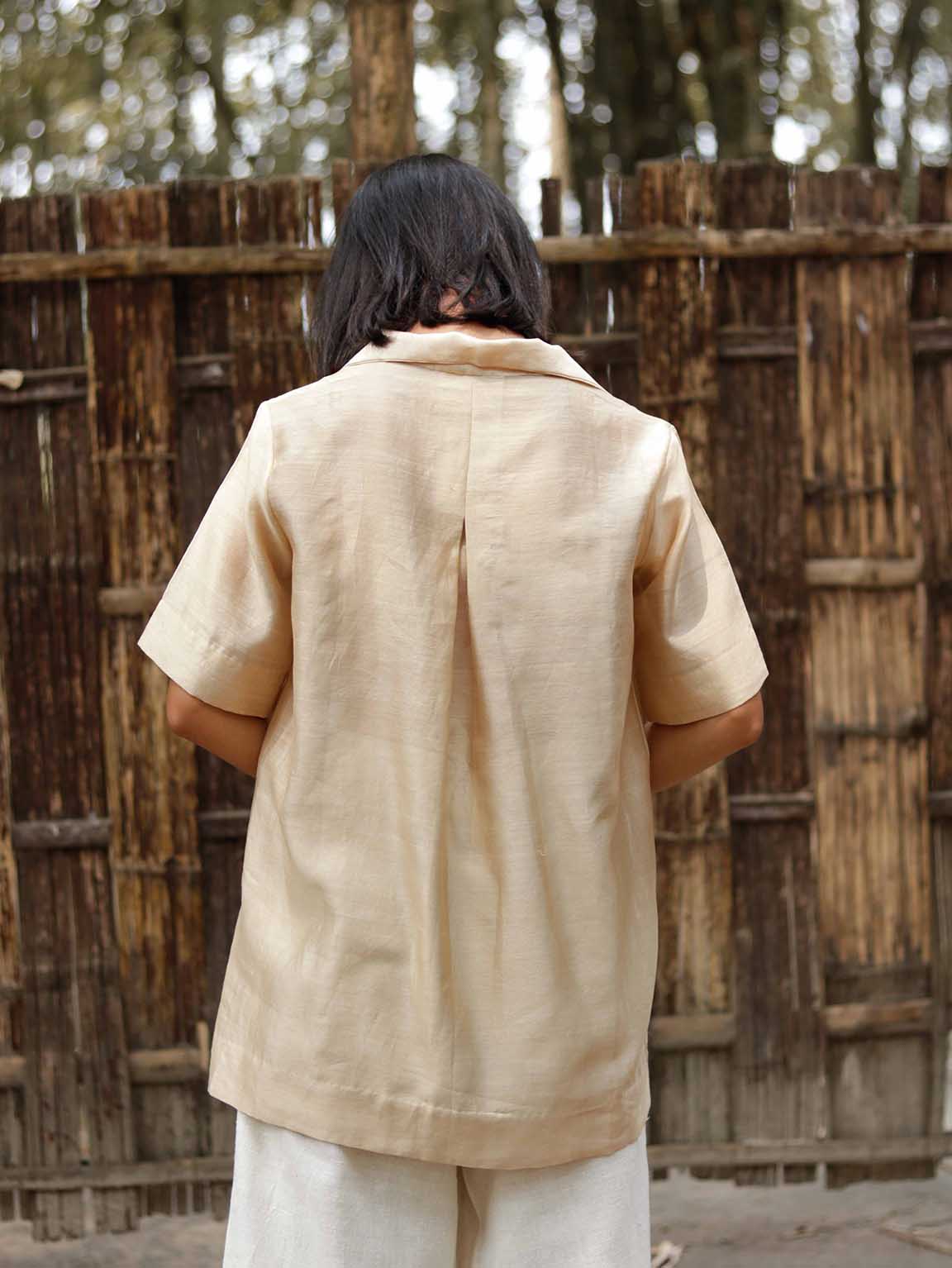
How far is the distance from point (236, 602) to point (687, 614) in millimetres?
488

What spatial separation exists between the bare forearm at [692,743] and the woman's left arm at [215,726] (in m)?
0.48

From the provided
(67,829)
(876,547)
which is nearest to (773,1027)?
(876,547)

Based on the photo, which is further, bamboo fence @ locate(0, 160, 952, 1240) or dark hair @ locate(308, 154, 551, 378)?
bamboo fence @ locate(0, 160, 952, 1240)

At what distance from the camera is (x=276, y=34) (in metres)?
11.1

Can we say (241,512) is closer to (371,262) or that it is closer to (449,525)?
(449,525)

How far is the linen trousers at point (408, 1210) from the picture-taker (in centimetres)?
142

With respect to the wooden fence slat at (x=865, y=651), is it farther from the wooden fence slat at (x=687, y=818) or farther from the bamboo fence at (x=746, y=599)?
the wooden fence slat at (x=687, y=818)

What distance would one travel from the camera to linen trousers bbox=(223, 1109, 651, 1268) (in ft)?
4.66

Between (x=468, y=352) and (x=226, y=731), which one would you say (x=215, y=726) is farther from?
(x=468, y=352)

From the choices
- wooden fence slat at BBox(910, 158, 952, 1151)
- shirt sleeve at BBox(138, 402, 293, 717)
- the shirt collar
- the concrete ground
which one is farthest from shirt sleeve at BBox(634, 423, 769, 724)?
the concrete ground

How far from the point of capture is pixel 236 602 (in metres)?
1.43

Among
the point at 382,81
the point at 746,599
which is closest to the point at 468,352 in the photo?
the point at 746,599

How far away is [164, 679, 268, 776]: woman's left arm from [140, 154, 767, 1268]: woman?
0.05 metres

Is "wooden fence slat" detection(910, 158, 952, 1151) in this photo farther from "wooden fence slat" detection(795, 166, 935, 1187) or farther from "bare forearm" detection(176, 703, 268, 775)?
"bare forearm" detection(176, 703, 268, 775)
